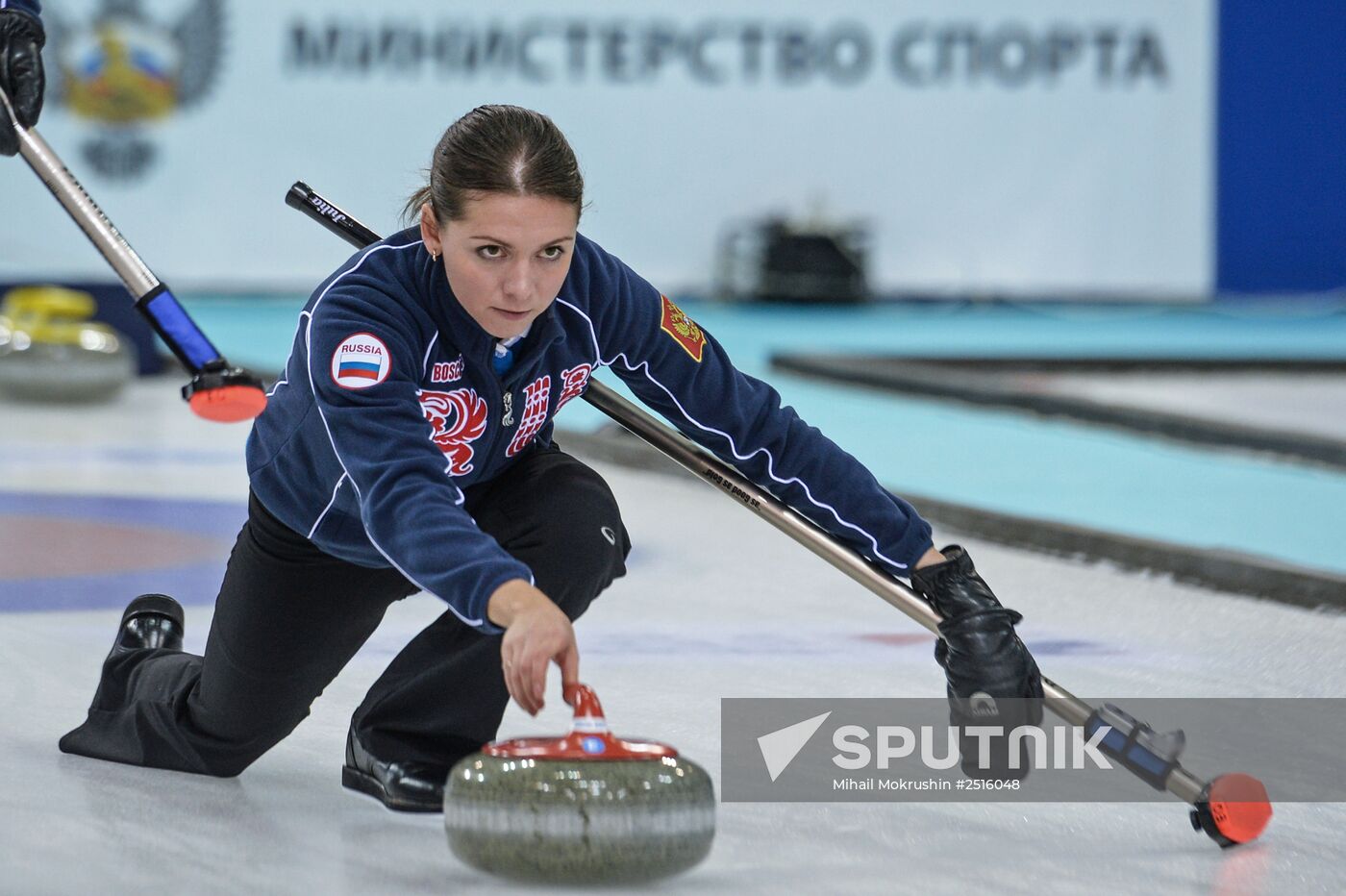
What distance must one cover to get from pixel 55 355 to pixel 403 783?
13.7 feet

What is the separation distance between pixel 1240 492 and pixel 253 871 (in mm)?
3818

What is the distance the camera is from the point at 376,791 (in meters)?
1.88

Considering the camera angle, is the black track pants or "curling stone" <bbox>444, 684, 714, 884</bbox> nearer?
"curling stone" <bbox>444, 684, 714, 884</bbox>

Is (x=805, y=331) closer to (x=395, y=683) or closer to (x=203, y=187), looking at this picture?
(x=203, y=187)

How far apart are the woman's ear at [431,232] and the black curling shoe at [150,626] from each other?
759 millimetres

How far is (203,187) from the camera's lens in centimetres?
1002

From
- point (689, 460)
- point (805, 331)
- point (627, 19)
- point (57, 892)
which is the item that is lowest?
point (805, 331)

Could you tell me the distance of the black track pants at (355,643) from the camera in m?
1.88

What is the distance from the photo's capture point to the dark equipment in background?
415 inches

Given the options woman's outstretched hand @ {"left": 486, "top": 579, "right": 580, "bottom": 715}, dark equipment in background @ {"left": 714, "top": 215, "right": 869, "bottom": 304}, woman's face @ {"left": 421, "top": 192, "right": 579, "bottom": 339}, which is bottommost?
dark equipment in background @ {"left": 714, "top": 215, "right": 869, "bottom": 304}

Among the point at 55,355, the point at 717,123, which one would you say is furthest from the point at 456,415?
the point at 717,123

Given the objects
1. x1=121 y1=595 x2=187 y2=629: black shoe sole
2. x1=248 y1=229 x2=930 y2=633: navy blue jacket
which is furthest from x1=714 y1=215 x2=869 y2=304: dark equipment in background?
x1=248 y1=229 x2=930 y2=633: navy blue jacket

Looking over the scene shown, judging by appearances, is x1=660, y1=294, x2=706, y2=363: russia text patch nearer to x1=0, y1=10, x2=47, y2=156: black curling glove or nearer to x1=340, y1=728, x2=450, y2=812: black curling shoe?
x1=340, y1=728, x2=450, y2=812: black curling shoe

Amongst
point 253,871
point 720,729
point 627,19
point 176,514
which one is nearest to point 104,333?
point 176,514
